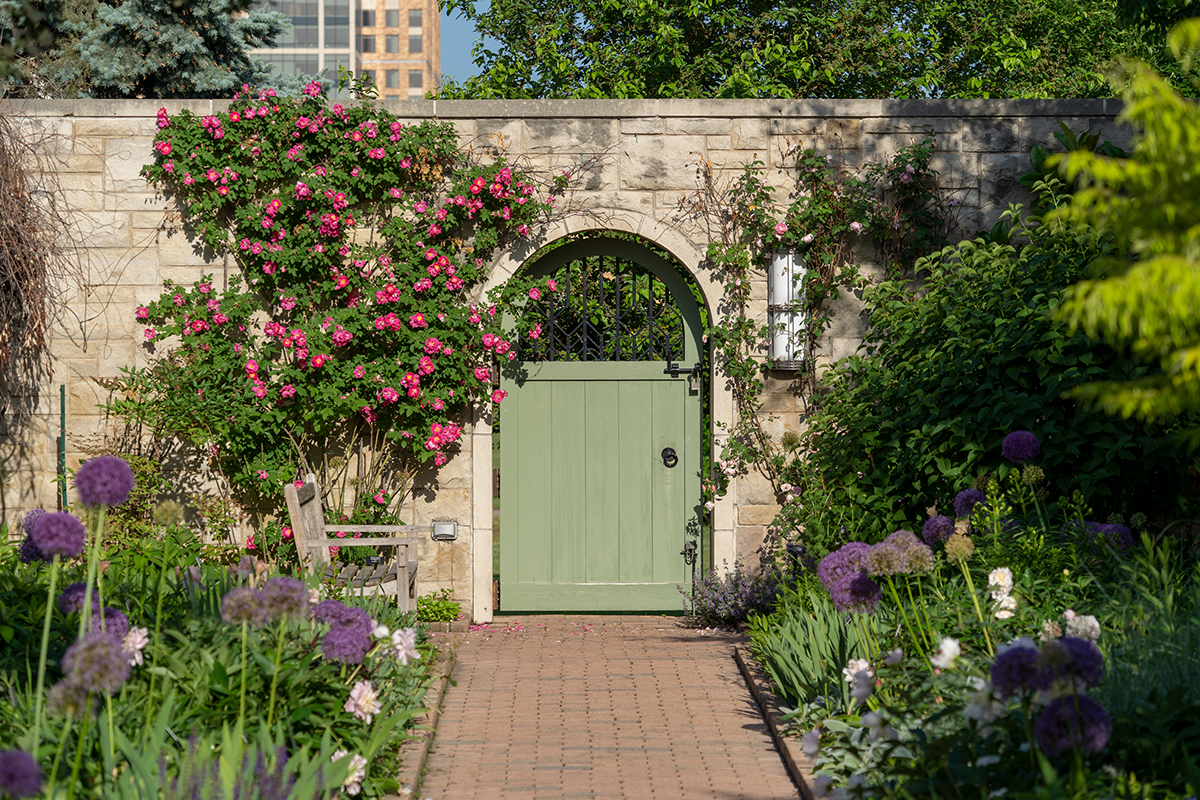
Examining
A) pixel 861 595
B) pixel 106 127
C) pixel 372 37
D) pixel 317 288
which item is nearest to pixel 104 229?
pixel 106 127

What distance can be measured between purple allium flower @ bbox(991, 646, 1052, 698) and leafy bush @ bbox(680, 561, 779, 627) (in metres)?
3.93

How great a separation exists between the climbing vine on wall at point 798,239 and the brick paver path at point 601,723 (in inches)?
57.0

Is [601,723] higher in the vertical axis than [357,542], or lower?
lower

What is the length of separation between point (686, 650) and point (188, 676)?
3.17 metres

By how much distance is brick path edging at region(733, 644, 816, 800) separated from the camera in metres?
3.77

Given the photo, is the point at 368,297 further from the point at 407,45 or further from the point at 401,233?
the point at 407,45

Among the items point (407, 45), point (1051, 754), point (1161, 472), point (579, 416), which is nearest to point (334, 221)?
point (579, 416)

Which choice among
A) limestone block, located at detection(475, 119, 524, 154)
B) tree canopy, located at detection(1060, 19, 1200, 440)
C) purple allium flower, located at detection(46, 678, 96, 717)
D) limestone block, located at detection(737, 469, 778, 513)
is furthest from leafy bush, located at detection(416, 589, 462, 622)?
tree canopy, located at detection(1060, 19, 1200, 440)

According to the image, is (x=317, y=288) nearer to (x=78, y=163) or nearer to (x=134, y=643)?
(x=78, y=163)

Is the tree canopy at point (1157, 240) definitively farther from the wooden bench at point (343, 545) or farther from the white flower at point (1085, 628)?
the wooden bench at point (343, 545)

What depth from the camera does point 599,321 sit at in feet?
24.2

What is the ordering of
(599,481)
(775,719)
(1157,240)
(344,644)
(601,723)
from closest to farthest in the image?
(1157,240) < (344,644) < (775,719) < (601,723) < (599,481)

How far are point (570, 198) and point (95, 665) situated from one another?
196 inches

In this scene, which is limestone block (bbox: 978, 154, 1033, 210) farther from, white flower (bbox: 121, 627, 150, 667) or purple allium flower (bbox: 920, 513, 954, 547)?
white flower (bbox: 121, 627, 150, 667)
